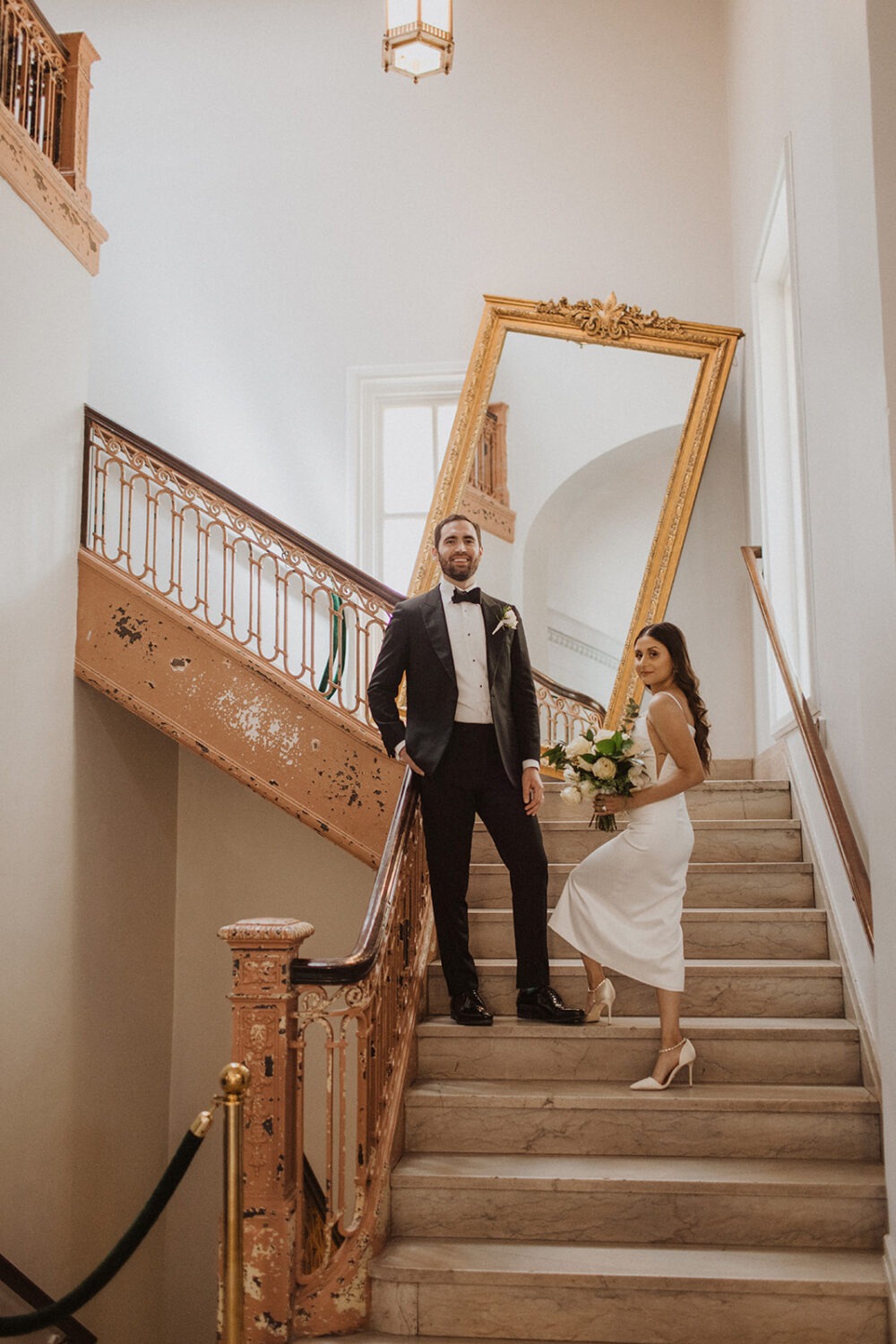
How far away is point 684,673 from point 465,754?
876mm

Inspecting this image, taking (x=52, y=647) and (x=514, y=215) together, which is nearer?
(x=52, y=647)

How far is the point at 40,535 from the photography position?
20.4 ft

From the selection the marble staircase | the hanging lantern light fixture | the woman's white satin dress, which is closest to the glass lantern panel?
the hanging lantern light fixture

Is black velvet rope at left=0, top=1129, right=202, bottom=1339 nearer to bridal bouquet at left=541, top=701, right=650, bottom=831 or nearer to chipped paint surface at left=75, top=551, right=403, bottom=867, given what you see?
bridal bouquet at left=541, top=701, right=650, bottom=831

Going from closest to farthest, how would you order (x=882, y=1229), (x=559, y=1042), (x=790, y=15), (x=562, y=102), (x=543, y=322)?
(x=882, y=1229)
(x=559, y=1042)
(x=790, y=15)
(x=543, y=322)
(x=562, y=102)

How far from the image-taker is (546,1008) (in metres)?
4.65

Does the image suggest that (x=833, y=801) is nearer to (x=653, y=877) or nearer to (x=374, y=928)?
(x=653, y=877)

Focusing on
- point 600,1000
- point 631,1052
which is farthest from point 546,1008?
point 631,1052

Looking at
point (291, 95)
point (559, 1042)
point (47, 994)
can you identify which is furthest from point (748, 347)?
point (47, 994)

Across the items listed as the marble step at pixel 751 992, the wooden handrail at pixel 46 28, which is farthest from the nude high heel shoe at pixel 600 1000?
the wooden handrail at pixel 46 28

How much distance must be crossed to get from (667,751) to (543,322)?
4.72 meters

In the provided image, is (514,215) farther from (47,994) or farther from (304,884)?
(47,994)

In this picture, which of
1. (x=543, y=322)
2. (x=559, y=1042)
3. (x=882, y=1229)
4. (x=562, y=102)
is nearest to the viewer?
(x=882, y=1229)

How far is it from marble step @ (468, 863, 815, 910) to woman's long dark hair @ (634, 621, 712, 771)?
3.35 ft
